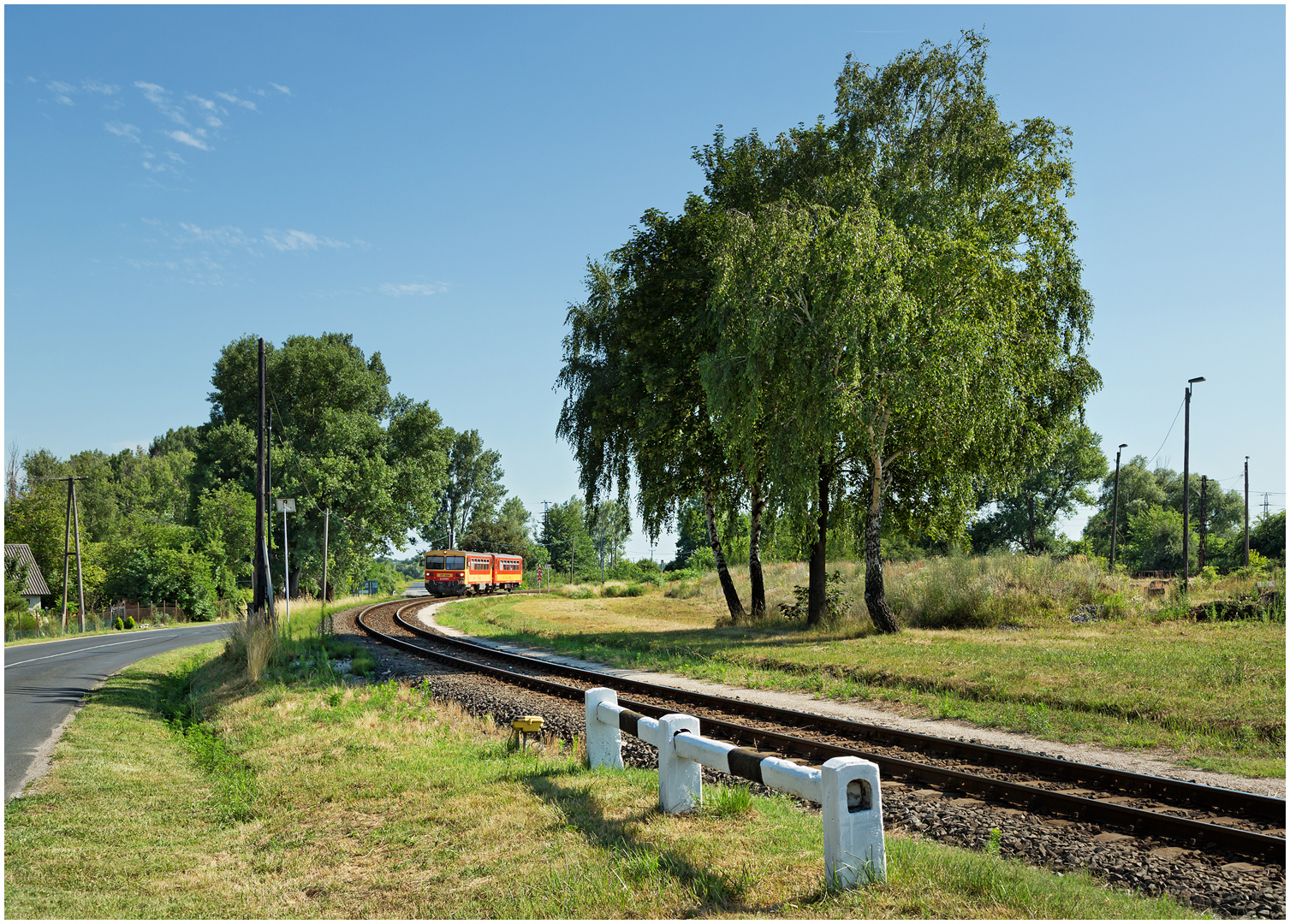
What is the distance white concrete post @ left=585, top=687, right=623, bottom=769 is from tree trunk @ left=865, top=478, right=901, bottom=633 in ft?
43.2

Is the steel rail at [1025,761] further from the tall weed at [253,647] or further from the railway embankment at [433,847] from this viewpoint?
the tall weed at [253,647]

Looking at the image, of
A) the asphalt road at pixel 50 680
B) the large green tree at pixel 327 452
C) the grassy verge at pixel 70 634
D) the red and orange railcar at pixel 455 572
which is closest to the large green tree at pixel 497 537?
the red and orange railcar at pixel 455 572

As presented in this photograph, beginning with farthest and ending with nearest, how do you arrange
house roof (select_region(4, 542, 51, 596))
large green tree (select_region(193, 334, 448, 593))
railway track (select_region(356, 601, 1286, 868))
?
house roof (select_region(4, 542, 51, 596)), large green tree (select_region(193, 334, 448, 593)), railway track (select_region(356, 601, 1286, 868))

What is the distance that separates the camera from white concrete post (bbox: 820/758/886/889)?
14.2 feet

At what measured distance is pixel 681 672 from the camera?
16.2m

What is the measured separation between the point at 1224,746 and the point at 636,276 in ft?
60.9

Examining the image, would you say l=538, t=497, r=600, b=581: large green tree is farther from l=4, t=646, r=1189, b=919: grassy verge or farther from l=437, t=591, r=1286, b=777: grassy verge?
l=4, t=646, r=1189, b=919: grassy verge

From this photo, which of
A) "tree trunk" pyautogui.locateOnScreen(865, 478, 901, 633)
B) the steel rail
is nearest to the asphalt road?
the steel rail

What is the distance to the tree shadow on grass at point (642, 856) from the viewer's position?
171 inches

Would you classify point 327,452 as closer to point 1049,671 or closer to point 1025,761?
point 1049,671

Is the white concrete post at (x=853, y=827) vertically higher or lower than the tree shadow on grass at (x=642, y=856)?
higher

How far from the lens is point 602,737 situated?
7.54 meters

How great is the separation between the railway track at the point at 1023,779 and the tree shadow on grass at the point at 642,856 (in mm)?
3177

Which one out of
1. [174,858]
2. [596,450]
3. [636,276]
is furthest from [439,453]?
[174,858]
